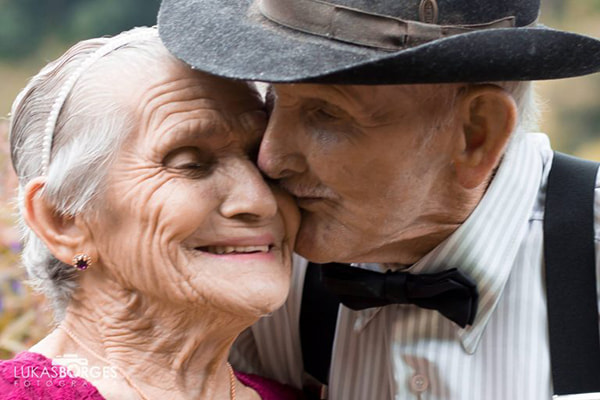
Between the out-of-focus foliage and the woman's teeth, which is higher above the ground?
the out-of-focus foliage

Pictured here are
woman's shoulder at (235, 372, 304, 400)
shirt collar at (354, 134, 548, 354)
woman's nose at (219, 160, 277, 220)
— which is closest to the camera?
woman's nose at (219, 160, 277, 220)

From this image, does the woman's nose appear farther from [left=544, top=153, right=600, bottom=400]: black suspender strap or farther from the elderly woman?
[left=544, top=153, right=600, bottom=400]: black suspender strap

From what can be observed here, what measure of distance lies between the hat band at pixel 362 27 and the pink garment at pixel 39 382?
97 centimetres

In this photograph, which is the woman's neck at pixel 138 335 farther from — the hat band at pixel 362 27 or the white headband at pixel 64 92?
the hat band at pixel 362 27

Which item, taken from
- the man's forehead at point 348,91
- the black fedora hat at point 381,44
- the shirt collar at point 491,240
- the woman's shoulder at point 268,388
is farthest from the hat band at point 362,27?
the woman's shoulder at point 268,388

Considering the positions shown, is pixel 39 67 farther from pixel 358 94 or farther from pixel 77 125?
pixel 358 94

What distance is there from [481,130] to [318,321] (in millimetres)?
817

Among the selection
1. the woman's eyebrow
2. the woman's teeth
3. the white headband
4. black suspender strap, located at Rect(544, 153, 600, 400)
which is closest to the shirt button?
black suspender strap, located at Rect(544, 153, 600, 400)

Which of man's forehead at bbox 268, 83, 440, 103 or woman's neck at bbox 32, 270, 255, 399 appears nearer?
man's forehead at bbox 268, 83, 440, 103

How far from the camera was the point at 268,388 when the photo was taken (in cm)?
271

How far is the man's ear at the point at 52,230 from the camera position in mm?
2270

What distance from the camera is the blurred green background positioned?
3654mm

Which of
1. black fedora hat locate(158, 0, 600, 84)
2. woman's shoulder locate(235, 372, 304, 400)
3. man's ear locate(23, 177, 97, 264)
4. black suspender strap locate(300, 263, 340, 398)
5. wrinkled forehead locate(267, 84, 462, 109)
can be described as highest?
black fedora hat locate(158, 0, 600, 84)

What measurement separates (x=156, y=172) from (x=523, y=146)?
3.56 ft
